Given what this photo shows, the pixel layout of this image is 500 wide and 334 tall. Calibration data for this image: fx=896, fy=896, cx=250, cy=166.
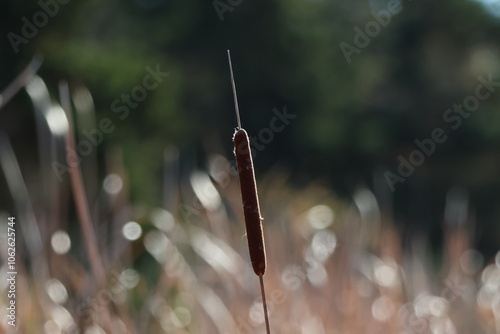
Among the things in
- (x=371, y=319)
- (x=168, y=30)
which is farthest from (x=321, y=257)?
Result: (x=168, y=30)

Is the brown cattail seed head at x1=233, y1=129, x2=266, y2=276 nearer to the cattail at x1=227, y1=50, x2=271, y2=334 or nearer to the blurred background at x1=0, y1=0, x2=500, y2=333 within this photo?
the cattail at x1=227, y1=50, x2=271, y2=334

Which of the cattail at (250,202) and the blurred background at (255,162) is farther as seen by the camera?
the blurred background at (255,162)

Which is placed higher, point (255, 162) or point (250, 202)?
point (250, 202)

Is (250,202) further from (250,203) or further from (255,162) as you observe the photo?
(255,162)

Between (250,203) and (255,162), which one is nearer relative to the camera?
(250,203)

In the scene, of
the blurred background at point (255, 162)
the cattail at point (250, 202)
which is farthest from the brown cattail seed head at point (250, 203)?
the blurred background at point (255, 162)

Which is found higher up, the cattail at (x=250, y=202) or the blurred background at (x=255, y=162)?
the cattail at (x=250, y=202)

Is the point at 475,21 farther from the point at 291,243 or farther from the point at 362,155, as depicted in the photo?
the point at 291,243

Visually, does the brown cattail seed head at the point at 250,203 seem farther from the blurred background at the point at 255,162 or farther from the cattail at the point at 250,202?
the blurred background at the point at 255,162

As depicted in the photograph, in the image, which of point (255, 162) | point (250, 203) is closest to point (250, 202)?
point (250, 203)

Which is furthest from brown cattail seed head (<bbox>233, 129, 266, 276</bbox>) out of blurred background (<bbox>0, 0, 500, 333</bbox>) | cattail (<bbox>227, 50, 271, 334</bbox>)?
blurred background (<bbox>0, 0, 500, 333</bbox>)
